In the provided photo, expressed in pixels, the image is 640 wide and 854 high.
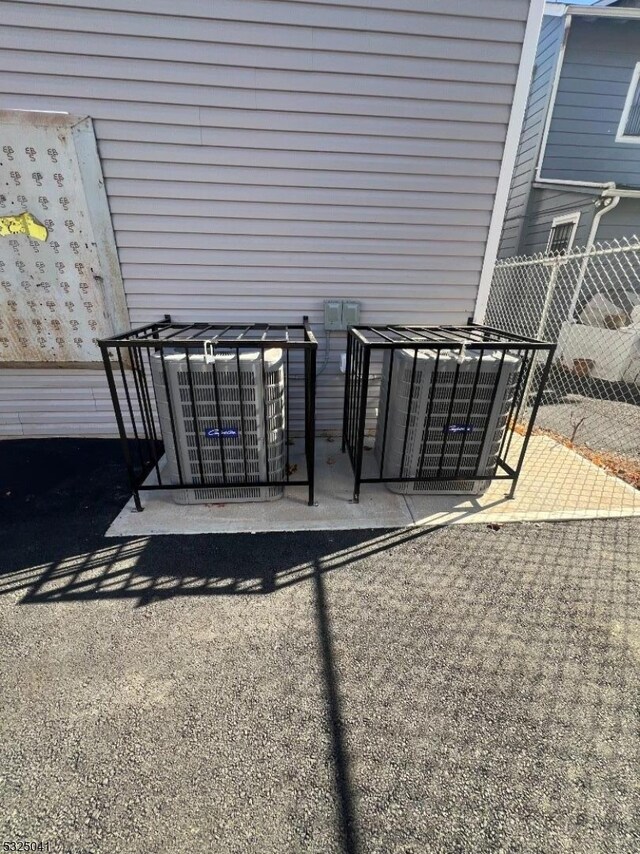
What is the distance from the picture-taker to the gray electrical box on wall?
3.10 m

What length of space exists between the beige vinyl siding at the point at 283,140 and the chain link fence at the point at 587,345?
5.69ft

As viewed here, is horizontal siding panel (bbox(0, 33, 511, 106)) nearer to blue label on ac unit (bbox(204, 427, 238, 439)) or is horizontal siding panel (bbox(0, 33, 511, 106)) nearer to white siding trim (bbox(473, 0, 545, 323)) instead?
white siding trim (bbox(473, 0, 545, 323))

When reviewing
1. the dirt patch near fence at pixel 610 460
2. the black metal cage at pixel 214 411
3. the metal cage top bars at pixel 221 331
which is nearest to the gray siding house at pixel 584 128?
the dirt patch near fence at pixel 610 460

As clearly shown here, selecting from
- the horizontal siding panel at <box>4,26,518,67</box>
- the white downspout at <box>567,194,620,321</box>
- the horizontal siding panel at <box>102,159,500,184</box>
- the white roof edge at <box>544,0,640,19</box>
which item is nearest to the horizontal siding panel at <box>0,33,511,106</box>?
the horizontal siding panel at <box>4,26,518,67</box>

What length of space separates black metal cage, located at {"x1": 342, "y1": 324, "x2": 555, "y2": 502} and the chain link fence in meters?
1.37

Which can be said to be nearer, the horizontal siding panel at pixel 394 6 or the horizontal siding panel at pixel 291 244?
the horizontal siding panel at pixel 394 6

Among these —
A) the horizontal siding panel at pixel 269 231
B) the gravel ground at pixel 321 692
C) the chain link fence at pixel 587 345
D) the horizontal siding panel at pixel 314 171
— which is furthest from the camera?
the chain link fence at pixel 587 345

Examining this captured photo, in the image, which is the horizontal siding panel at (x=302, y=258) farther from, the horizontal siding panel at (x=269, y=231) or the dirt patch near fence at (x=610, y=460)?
the dirt patch near fence at (x=610, y=460)

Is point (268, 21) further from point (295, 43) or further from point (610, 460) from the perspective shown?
point (610, 460)

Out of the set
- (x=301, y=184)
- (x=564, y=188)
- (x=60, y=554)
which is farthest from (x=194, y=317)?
(x=564, y=188)

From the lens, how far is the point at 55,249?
281 centimetres

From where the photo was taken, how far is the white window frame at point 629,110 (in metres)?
6.02

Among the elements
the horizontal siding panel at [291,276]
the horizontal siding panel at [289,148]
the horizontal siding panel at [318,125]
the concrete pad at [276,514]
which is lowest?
the concrete pad at [276,514]

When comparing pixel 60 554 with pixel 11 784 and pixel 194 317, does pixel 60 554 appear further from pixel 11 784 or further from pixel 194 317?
pixel 194 317
